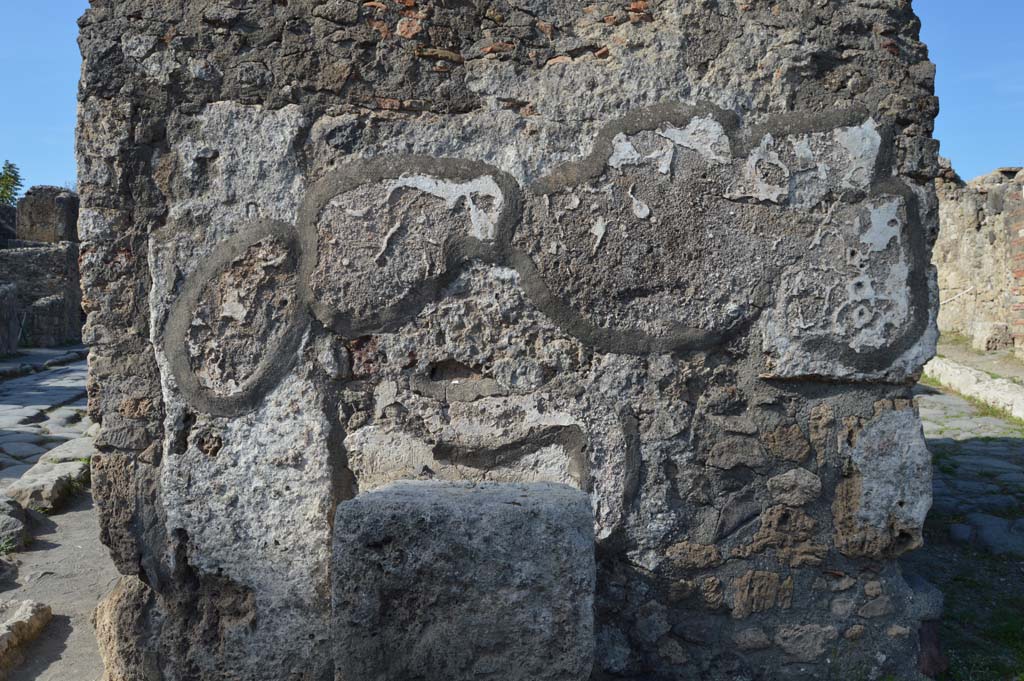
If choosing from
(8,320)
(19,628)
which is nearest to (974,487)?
(19,628)

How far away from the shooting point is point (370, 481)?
2094mm

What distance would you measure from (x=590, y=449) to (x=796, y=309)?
66 cm

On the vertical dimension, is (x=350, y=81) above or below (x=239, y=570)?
above

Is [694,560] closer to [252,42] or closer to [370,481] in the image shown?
[370,481]

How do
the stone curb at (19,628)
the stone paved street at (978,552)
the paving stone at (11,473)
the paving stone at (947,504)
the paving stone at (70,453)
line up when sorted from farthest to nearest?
the paving stone at (70,453)
the paving stone at (11,473)
the paving stone at (947,504)
the stone curb at (19,628)
the stone paved street at (978,552)

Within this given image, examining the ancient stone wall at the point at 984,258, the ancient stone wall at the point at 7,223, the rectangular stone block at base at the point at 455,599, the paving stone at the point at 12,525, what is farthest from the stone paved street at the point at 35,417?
the ancient stone wall at the point at 984,258

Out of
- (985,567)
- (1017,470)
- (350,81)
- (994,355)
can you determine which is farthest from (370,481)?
(994,355)

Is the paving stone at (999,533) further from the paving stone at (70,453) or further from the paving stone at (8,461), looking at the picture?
the paving stone at (8,461)

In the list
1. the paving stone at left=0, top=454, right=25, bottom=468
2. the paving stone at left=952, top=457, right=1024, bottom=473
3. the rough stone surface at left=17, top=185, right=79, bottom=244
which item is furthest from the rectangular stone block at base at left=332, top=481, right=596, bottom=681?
the rough stone surface at left=17, top=185, right=79, bottom=244

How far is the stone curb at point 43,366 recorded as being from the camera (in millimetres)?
9808

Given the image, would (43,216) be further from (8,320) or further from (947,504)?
(947,504)

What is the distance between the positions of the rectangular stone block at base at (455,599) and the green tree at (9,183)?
76.1ft

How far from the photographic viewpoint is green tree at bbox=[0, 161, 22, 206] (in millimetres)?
20688

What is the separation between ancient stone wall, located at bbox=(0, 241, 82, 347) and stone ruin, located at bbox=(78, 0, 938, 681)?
44.1 feet
